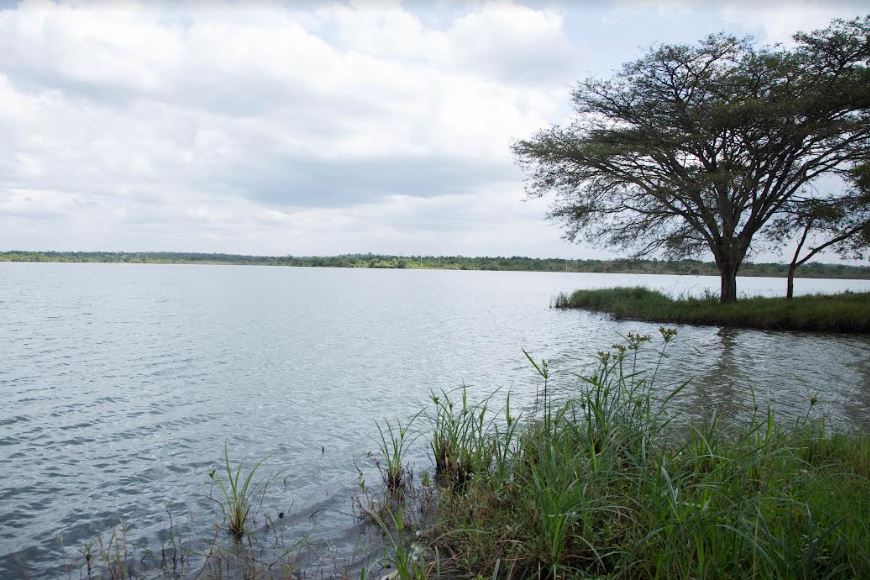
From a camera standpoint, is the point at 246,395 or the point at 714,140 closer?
the point at 246,395

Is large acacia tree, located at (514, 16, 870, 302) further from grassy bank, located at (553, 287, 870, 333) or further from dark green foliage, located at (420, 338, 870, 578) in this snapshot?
dark green foliage, located at (420, 338, 870, 578)

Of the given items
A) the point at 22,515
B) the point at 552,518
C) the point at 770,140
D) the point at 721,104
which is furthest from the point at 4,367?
the point at 770,140

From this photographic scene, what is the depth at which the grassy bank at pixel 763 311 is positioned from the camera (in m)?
23.3

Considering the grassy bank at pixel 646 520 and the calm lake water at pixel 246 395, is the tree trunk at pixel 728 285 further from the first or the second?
the grassy bank at pixel 646 520

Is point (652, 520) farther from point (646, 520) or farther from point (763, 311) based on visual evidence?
point (763, 311)

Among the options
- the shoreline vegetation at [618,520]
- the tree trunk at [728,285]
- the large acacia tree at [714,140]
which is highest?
the large acacia tree at [714,140]

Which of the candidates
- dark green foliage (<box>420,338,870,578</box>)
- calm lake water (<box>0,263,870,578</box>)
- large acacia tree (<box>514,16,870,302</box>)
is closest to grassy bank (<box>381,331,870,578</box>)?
→ dark green foliage (<box>420,338,870,578</box>)

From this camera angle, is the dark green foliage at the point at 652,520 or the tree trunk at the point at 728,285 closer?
the dark green foliage at the point at 652,520

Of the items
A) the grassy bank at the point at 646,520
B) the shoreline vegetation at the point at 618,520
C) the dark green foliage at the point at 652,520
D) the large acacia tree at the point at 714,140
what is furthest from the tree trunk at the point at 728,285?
the dark green foliage at the point at 652,520

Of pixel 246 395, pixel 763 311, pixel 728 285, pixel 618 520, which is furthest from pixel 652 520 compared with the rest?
pixel 728 285

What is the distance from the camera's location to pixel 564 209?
28953mm

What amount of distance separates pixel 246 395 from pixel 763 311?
23932 millimetres

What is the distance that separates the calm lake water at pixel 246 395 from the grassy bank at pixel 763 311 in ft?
5.96

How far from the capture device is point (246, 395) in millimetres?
12898
